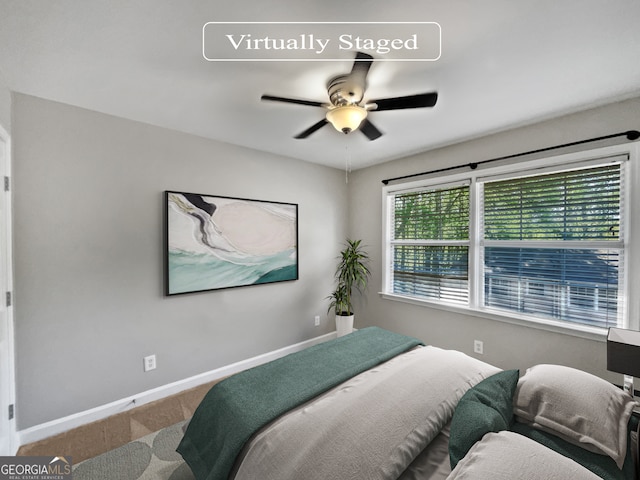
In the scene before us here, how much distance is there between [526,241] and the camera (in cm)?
262

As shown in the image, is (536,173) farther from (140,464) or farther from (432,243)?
(140,464)

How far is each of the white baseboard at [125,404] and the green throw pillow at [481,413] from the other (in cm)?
244

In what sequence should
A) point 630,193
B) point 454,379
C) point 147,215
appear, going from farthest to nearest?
point 147,215, point 630,193, point 454,379

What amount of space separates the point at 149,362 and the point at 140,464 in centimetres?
86

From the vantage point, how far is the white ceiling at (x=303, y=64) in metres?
1.31

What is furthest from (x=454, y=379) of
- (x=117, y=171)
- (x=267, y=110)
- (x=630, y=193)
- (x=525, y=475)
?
(x=117, y=171)

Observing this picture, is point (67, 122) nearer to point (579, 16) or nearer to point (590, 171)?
point (579, 16)

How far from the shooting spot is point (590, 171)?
2.32 m

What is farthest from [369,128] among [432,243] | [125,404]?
[125,404]

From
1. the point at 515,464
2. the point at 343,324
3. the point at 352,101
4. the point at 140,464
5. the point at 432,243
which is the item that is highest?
the point at 352,101

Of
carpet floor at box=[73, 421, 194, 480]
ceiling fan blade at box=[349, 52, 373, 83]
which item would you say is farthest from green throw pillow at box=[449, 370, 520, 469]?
ceiling fan blade at box=[349, 52, 373, 83]

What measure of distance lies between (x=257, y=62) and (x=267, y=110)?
0.61 m

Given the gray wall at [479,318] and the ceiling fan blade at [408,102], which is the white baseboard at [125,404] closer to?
the gray wall at [479,318]

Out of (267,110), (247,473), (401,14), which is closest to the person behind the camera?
(247,473)
